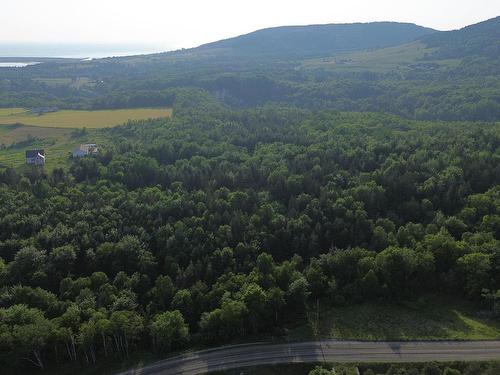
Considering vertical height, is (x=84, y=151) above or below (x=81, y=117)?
below

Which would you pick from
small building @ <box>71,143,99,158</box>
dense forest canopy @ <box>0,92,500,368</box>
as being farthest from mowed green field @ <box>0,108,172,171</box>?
dense forest canopy @ <box>0,92,500,368</box>

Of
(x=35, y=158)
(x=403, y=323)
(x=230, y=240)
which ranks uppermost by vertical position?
(x=35, y=158)

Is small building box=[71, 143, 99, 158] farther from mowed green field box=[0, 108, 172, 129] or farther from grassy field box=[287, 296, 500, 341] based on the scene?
grassy field box=[287, 296, 500, 341]

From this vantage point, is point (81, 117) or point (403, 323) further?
point (81, 117)

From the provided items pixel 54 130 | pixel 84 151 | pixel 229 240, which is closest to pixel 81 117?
pixel 54 130

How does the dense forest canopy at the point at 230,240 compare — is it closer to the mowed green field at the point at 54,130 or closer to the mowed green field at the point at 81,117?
the mowed green field at the point at 54,130

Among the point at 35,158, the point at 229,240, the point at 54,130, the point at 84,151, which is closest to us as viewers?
the point at 229,240

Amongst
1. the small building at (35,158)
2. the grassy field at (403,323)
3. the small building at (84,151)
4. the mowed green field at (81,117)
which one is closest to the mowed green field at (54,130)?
the mowed green field at (81,117)

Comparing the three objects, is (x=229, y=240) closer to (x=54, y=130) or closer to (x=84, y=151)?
(x=84, y=151)

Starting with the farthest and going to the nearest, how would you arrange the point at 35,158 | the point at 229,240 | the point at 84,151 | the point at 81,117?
the point at 81,117
the point at 84,151
the point at 35,158
the point at 229,240
